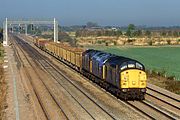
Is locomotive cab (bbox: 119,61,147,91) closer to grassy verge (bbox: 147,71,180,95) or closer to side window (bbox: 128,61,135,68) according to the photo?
side window (bbox: 128,61,135,68)

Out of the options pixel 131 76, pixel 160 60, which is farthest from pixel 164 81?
pixel 160 60

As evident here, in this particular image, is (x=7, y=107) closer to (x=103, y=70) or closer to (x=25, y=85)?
(x=103, y=70)

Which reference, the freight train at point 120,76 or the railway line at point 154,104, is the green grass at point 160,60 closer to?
the freight train at point 120,76

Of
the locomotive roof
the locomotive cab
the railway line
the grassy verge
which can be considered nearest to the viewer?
the railway line

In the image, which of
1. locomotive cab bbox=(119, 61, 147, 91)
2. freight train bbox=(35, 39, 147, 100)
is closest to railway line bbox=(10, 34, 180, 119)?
freight train bbox=(35, 39, 147, 100)

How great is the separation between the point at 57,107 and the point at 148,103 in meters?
5.77

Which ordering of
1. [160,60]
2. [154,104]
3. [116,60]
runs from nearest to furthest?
[154,104]
[116,60]
[160,60]

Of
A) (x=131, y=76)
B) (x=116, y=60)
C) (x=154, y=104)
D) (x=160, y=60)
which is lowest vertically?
(x=160, y=60)

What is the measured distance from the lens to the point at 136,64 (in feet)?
93.6

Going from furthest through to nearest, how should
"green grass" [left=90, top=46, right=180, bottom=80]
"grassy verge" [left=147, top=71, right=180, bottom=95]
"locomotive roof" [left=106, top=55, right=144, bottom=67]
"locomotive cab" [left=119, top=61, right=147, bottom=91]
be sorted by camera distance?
"green grass" [left=90, top=46, right=180, bottom=80]
"grassy verge" [left=147, top=71, right=180, bottom=95]
"locomotive roof" [left=106, top=55, right=144, bottom=67]
"locomotive cab" [left=119, top=61, right=147, bottom=91]

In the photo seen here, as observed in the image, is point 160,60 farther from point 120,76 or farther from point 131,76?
point 120,76

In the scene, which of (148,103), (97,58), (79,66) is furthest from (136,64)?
(79,66)

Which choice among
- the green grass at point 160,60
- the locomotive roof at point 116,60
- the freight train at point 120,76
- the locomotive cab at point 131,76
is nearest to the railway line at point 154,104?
the freight train at point 120,76

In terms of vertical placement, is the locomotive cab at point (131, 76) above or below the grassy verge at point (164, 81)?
above
